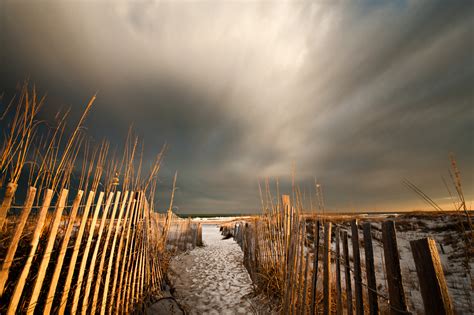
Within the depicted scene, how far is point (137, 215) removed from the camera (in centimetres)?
308

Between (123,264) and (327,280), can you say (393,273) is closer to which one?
(327,280)

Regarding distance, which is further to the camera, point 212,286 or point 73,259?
point 212,286

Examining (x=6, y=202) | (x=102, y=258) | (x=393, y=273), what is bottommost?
(x=102, y=258)

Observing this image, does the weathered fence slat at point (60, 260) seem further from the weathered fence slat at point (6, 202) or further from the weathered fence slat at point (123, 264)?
the weathered fence slat at point (123, 264)

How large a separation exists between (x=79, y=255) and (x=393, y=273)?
2954 millimetres

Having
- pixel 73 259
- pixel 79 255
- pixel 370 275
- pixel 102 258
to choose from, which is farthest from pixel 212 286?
pixel 370 275

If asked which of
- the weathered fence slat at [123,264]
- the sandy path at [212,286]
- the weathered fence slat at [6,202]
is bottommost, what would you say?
the sandy path at [212,286]

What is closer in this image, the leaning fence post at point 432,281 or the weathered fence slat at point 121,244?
the leaning fence post at point 432,281

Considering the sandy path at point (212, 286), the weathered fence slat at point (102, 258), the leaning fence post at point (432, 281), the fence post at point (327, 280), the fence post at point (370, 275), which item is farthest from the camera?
the sandy path at point (212, 286)

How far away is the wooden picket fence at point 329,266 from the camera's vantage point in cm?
101

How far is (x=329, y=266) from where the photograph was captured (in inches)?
81.3

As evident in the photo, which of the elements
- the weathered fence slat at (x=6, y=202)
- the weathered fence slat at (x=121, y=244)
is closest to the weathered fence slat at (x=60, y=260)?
the weathered fence slat at (x=6, y=202)

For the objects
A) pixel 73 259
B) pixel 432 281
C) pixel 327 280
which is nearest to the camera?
pixel 432 281

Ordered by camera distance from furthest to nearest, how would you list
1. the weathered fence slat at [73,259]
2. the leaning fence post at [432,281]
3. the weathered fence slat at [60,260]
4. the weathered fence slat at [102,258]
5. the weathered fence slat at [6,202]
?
the weathered fence slat at [102,258]
the weathered fence slat at [73,259]
the weathered fence slat at [60,260]
the weathered fence slat at [6,202]
the leaning fence post at [432,281]
